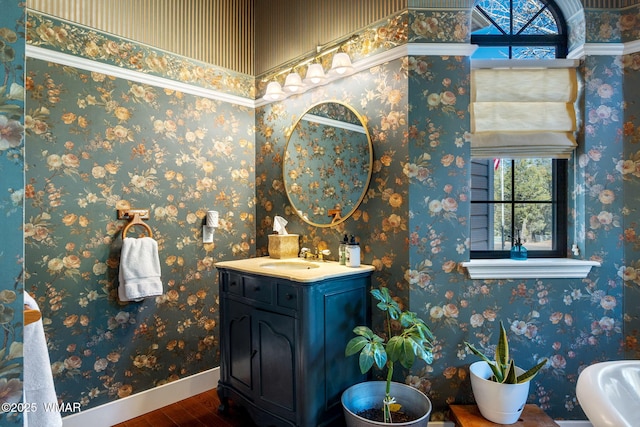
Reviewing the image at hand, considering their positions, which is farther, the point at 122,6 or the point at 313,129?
the point at 313,129

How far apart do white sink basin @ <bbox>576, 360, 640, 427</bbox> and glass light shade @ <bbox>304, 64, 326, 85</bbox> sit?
2.05 meters

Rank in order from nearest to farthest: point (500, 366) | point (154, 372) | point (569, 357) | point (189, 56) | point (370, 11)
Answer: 1. point (500, 366)
2. point (569, 357)
3. point (370, 11)
4. point (154, 372)
5. point (189, 56)

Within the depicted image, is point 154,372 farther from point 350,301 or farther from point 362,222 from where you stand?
point 362,222

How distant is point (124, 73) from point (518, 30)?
97.7 inches

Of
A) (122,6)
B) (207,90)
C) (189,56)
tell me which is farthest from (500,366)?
(122,6)

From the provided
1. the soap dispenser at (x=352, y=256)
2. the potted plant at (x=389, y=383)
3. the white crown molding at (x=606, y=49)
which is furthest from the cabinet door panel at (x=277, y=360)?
the white crown molding at (x=606, y=49)

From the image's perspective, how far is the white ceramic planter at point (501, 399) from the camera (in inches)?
67.8

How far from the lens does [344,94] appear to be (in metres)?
2.31

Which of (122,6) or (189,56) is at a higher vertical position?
(122,6)

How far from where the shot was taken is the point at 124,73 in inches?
88.5

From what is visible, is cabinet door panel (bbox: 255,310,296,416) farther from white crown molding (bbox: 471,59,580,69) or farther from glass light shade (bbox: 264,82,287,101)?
white crown molding (bbox: 471,59,580,69)

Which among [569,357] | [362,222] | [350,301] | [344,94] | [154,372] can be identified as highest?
[344,94]

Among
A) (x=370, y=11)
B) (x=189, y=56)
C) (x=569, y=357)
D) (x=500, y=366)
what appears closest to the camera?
(x=500, y=366)

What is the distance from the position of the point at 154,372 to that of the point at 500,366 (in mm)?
2135
